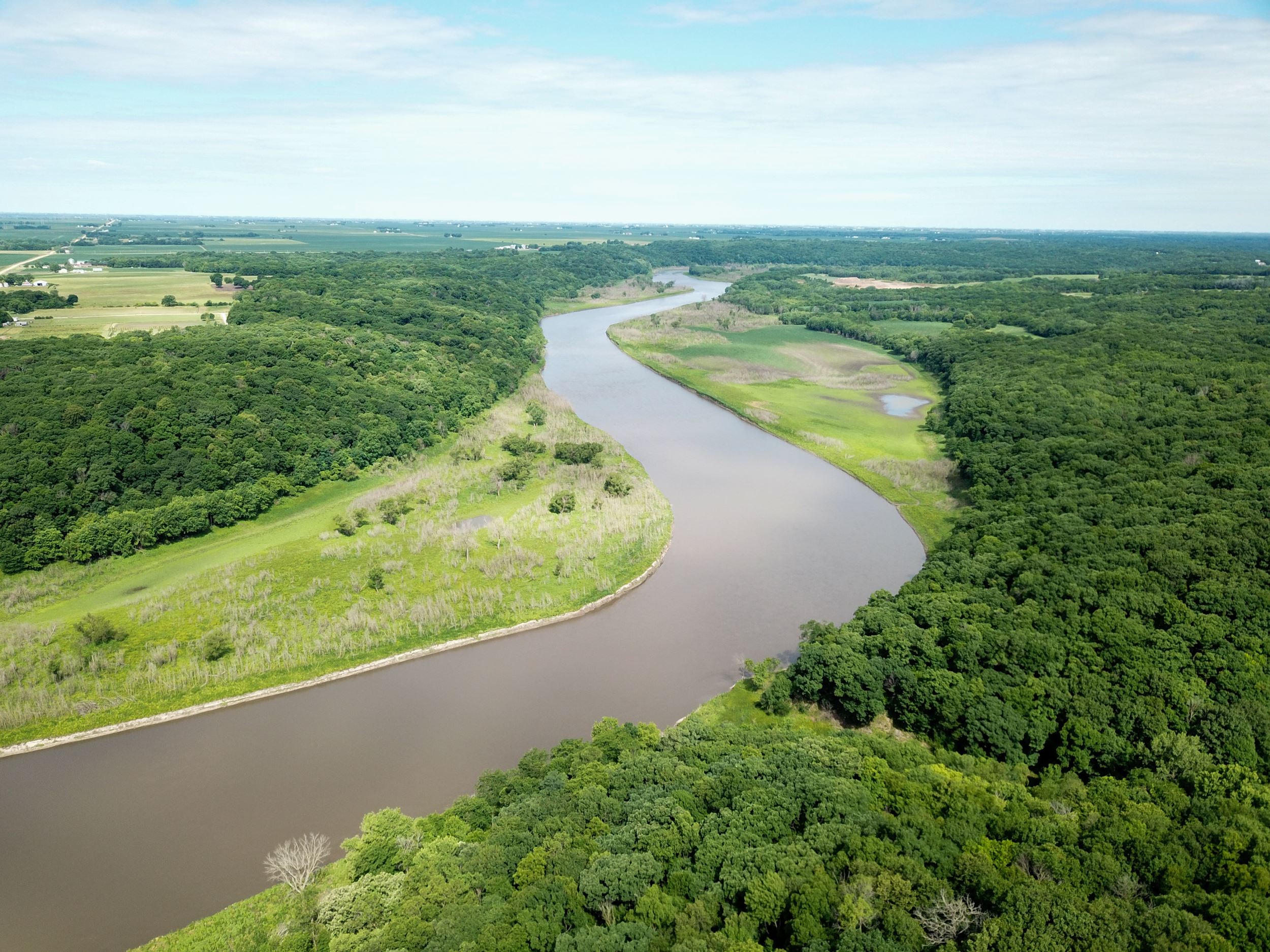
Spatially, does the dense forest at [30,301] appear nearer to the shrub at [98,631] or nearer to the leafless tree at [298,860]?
the shrub at [98,631]

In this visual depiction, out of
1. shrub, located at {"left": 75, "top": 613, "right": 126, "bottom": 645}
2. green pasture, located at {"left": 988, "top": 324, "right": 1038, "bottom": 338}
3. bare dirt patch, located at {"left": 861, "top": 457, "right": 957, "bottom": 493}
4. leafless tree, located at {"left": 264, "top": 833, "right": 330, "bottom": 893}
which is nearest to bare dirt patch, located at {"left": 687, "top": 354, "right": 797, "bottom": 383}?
bare dirt patch, located at {"left": 861, "top": 457, "right": 957, "bottom": 493}

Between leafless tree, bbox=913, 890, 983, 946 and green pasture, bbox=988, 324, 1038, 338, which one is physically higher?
green pasture, bbox=988, 324, 1038, 338

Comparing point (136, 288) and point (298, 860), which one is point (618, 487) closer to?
point (298, 860)

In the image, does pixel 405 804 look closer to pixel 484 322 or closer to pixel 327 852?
pixel 327 852

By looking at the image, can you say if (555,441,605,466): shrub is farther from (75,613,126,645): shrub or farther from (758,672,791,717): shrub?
(75,613,126,645): shrub

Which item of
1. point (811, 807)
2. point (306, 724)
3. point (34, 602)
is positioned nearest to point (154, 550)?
point (34, 602)

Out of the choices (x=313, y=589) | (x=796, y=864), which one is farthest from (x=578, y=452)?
(x=796, y=864)
